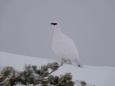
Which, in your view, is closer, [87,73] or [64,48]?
[87,73]

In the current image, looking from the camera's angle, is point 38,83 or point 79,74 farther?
point 79,74

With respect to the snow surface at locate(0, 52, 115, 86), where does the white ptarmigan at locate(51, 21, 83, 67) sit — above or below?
above

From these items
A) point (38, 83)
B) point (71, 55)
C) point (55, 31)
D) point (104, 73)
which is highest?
point (55, 31)

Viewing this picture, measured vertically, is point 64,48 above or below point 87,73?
above

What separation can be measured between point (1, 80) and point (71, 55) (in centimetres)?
708

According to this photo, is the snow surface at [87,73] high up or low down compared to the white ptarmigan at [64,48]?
down

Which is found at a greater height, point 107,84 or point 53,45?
point 53,45

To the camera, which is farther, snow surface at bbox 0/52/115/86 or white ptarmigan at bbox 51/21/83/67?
white ptarmigan at bbox 51/21/83/67

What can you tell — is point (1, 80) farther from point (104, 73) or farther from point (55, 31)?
point (55, 31)

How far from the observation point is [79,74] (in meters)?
6.25

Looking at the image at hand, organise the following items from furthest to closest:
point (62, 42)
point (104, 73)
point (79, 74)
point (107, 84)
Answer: point (62, 42), point (104, 73), point (79, 74), point (107, 84)

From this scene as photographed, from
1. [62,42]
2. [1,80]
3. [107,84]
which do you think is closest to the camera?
[1,80]

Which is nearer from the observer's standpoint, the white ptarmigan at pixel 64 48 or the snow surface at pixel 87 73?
the snow surface at pixel 87 73

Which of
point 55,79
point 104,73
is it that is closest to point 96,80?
point 104,73
